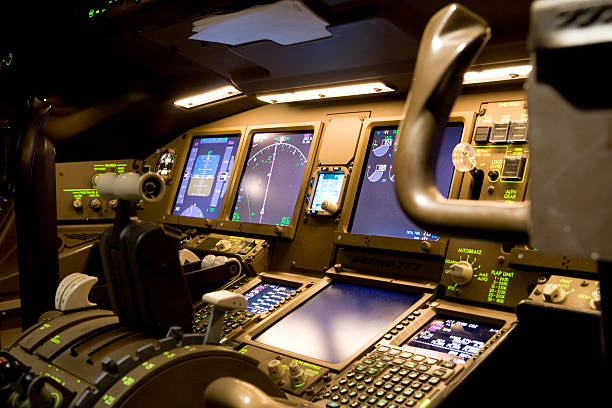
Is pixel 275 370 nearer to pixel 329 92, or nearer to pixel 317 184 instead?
pixel 317 184

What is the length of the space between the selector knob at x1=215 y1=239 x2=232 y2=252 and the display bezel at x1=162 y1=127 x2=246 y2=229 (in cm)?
25

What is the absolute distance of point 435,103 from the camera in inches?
23.0

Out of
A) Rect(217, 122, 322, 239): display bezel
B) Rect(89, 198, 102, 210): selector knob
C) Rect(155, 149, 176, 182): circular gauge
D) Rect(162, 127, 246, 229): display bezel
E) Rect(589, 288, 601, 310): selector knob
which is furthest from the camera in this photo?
Rect(155, 149, 176, 182): circular gauge

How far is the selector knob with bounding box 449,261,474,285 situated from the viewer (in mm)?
2402

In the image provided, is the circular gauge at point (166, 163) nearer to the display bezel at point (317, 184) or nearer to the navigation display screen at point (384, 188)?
the display bezel at point (317, 184)

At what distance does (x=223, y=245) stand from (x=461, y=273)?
1494 mm

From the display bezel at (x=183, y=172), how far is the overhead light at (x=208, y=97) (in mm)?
202

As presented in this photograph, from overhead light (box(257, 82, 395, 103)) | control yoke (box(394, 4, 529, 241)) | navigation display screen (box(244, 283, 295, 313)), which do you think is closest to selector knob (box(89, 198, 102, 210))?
overhead light (box(257, 82, 395, 103))

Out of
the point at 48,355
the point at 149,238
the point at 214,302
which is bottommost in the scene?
the point at 48,355

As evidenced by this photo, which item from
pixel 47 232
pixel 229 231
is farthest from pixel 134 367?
pixel 229 231

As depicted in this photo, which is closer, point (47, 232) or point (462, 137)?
point (47, 232)

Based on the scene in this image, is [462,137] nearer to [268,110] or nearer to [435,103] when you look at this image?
[268,110]

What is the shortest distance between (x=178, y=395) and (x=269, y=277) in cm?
159

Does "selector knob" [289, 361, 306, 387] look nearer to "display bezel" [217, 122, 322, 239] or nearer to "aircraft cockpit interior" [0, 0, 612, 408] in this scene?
"aircraft cockpit interior" [0, 0, 612, 408]
